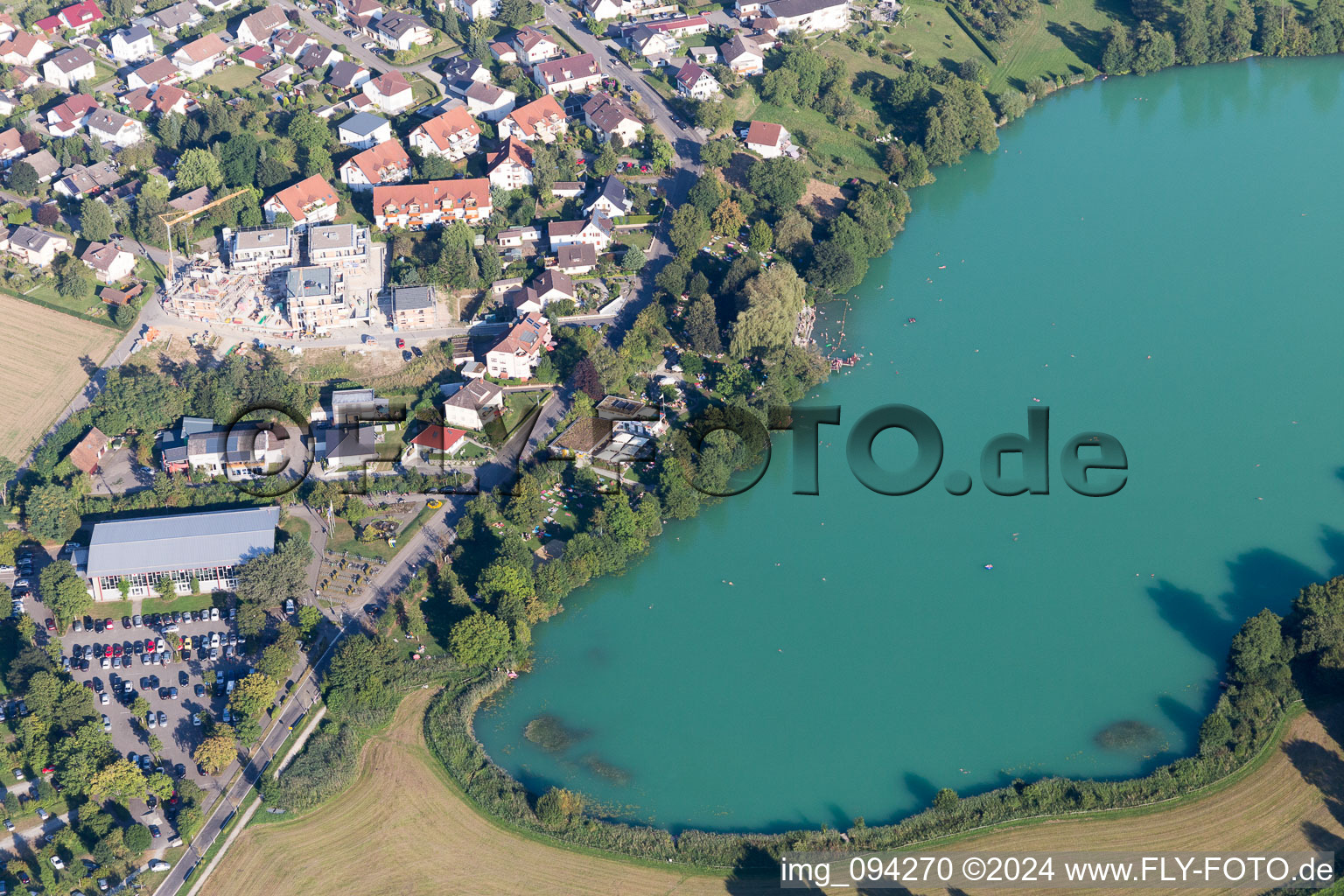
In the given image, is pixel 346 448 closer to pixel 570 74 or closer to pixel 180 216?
pixel 180 216

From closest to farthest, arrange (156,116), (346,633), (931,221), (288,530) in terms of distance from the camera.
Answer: (346,633) → (288,530) → (931,221) → (156,116)

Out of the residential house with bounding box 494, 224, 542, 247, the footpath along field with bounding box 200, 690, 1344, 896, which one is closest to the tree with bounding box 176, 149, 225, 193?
the residential house with bounding box 494, 224, 542, 247

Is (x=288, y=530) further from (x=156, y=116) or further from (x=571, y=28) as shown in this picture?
(x=571, y=28)

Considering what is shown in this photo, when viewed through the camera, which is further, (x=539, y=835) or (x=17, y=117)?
(x=17, y=117)

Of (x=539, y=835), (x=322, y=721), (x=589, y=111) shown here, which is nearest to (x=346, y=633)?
(x=322, y=721)

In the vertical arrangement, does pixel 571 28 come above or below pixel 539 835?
above

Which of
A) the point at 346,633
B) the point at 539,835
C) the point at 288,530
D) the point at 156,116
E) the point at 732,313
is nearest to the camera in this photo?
the point at 539,835

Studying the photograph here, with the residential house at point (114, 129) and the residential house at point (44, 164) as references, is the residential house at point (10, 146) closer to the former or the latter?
the residential house at point (44, 164)
